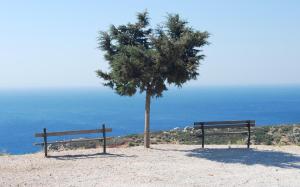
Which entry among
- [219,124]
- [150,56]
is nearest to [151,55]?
[150,56]

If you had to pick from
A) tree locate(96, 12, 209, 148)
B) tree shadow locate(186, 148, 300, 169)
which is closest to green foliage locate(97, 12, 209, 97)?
tree locate(96, 12, 209, 148)

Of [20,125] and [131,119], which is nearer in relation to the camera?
[20,125]

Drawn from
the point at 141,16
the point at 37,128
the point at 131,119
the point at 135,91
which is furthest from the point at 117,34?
the point at 131,119

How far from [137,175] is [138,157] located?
3430mm

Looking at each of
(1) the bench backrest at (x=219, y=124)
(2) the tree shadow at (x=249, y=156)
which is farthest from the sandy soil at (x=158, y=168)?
(1) the bench backrest at (x=219, y=124)

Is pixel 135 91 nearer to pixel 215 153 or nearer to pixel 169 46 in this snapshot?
pixel 169 46

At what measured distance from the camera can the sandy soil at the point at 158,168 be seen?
12.6 m

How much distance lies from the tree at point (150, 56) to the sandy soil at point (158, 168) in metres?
2.77

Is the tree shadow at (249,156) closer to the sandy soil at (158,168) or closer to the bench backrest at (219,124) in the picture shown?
the sandy soil at (158,168)

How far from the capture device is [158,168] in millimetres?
14633

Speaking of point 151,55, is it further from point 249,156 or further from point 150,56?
point 249,156

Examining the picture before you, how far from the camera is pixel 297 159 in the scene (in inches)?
663

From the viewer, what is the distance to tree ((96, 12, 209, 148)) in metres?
18.2

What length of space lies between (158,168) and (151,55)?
5283 mm
